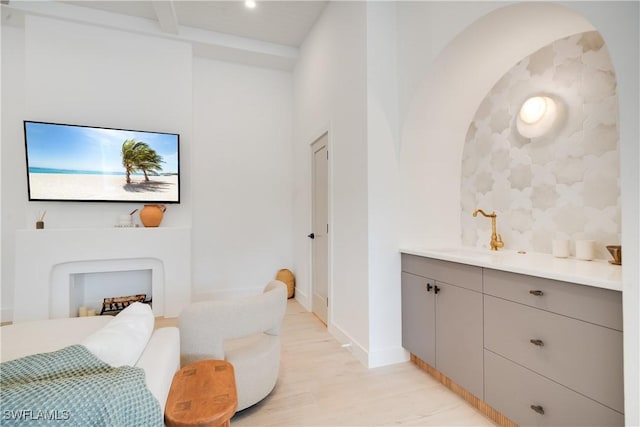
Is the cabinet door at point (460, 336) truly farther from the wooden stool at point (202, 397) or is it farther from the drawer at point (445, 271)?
the wooden stool at point (202, 397)

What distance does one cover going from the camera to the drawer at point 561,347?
1155 millimetres

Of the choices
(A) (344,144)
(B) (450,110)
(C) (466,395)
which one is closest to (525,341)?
(C) (466,395)

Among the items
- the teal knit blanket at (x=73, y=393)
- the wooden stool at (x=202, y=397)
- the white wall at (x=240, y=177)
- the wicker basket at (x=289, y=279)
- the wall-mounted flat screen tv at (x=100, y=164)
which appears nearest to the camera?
the teal knit blanket at (x=73, y=393)

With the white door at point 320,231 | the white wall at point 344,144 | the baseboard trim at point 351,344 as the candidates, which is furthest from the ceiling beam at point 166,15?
the baseboard trim at point 351,344

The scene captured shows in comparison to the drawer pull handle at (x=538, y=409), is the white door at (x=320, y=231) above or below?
above

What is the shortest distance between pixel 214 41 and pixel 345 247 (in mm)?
3138

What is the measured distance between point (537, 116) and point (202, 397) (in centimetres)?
249

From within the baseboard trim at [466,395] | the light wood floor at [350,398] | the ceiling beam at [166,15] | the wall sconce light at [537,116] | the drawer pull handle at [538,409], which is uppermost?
the ceiling beam at [166,15]

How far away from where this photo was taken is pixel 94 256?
10.4ft

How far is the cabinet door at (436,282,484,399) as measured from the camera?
1733 millimetres

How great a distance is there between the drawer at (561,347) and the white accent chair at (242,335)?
Answer: 4.09 ft

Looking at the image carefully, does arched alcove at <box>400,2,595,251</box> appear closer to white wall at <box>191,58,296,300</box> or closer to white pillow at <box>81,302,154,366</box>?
white pillow at <box>81,302,154,366</box>

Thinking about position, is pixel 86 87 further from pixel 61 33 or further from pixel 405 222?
pixel 405 222

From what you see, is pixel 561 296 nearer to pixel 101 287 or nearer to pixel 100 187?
pixel 100 187
